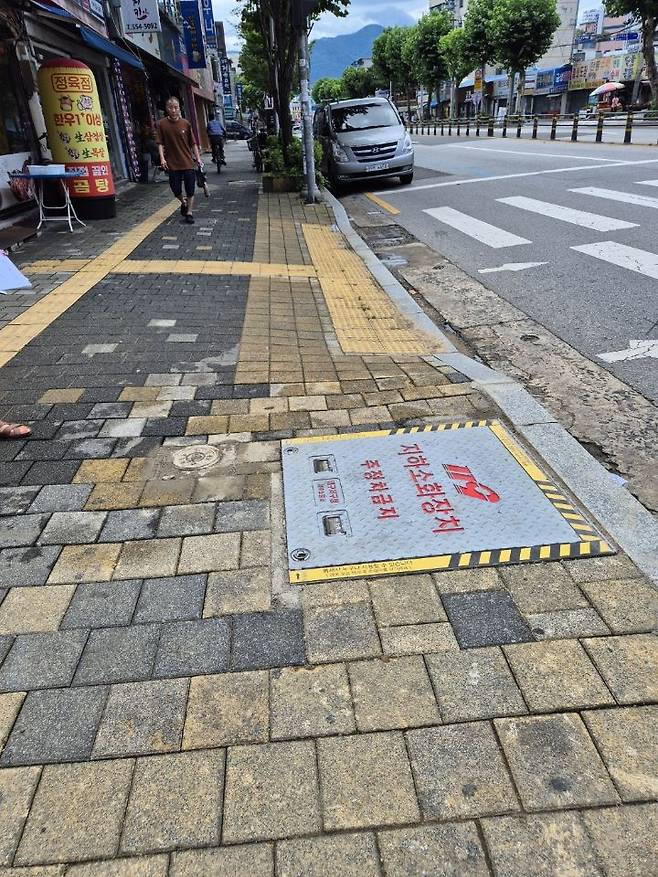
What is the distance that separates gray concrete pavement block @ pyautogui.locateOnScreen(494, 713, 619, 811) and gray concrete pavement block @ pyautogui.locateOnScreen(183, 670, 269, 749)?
0.75 meters

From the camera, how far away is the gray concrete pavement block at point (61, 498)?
3102 mm

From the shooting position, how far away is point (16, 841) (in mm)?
1675

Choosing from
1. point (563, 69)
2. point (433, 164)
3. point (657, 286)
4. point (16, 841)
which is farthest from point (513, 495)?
point (563, 69)

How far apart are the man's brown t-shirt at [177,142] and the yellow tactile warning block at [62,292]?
1.13 metres

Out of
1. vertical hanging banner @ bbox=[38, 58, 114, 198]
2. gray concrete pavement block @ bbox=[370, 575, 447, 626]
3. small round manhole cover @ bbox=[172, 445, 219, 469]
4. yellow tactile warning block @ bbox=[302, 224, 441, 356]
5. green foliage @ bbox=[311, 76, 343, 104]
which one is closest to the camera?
gray concrete pavement block @ bbox=[370, 575, 447, 626]

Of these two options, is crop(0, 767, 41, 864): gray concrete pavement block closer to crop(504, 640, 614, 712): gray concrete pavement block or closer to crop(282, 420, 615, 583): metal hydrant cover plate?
crop(282, 420, 615, 583): metal hydrant cover plate

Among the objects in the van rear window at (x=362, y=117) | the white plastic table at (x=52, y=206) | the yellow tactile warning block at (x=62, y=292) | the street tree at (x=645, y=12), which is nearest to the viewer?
the yellow tactile warning block at (x=62, y=292)

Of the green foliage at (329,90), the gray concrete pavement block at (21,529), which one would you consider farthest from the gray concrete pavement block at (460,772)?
the green foliage at (329,90)

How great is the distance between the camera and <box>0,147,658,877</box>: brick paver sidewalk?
1.66 metres

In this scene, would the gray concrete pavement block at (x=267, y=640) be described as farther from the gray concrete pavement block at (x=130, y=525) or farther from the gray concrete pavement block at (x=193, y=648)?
the gray concrete pavement block at (x=130, y=525)

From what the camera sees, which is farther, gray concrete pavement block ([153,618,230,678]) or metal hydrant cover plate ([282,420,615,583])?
metal hydrant cover plate ([282,420,615,583])

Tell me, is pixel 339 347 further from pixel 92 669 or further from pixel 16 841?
pixel 16 841

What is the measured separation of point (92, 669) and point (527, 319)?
5.15 metres

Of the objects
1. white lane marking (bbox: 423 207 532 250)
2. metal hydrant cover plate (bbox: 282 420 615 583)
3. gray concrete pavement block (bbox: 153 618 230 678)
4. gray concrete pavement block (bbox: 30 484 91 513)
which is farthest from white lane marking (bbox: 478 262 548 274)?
gray concrete pavement block (bbox: 153 618 230 678)
